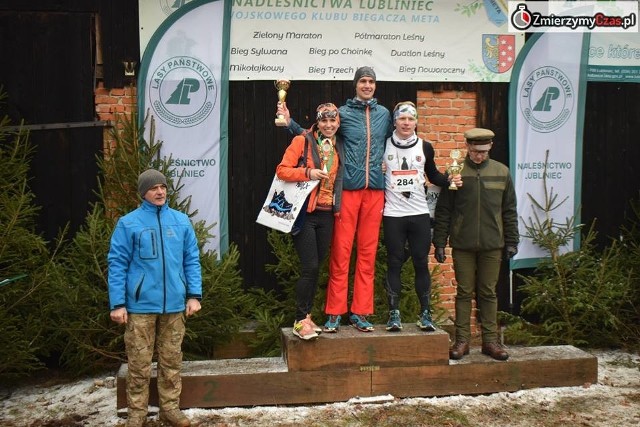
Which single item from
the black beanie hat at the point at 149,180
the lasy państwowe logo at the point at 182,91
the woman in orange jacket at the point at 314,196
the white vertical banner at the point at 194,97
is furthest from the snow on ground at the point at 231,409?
the lasy państwowe logo at the point at 182,91

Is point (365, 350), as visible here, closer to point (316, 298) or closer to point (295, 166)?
point (316, 298)

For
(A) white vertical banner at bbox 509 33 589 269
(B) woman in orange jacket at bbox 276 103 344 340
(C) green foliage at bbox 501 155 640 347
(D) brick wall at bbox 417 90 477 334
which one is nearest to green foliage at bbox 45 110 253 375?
(B) woman in orange jacket at bbox 276 103 344 340

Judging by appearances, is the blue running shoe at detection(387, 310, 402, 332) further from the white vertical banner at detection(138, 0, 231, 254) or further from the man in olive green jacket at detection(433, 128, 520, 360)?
the white vertical banner at detection(138, 0, 231, 254)

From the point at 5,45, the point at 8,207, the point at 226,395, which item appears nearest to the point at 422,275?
the point at 226,395

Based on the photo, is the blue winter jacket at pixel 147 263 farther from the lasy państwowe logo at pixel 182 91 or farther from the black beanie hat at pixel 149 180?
the lasy państwowe logo at pixel 182 91

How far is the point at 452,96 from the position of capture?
25.2 feet

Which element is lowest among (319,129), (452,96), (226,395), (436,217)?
(226,395)

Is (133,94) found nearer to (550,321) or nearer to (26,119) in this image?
(26,119)

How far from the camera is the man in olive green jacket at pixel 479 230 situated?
5754mm

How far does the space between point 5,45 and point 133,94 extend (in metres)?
1.31

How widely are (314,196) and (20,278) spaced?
2.69 m

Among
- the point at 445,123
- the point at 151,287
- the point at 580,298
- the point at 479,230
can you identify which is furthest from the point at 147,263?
the point at 580,298

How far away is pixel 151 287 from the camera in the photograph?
15.8ft

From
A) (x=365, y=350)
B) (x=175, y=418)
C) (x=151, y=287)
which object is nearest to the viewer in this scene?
(x=151, y=287)
